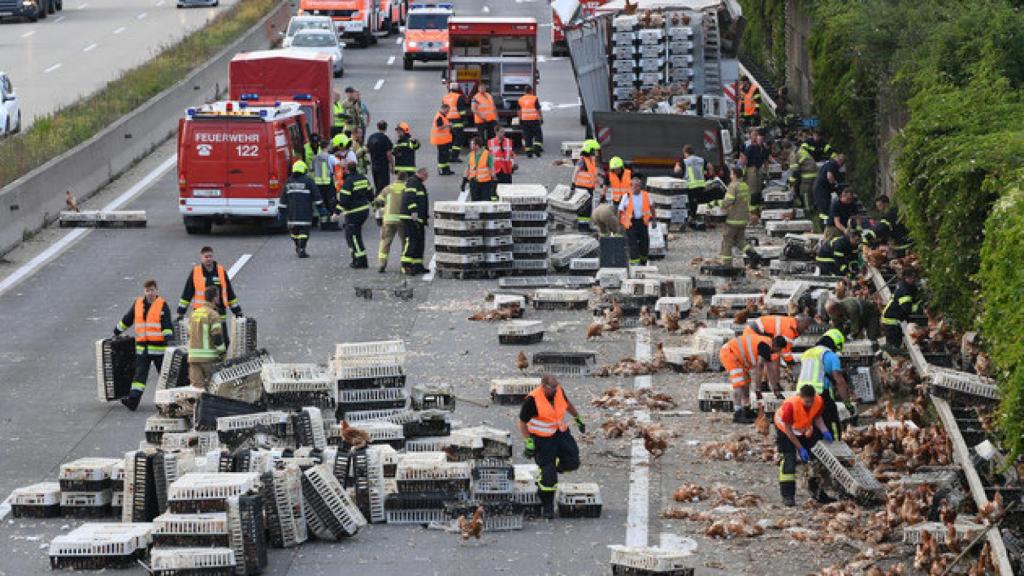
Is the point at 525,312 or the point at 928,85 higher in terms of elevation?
the point at 928,85

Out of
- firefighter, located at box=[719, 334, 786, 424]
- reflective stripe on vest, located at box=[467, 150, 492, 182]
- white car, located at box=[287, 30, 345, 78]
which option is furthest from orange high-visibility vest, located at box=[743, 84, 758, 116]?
firefighter, located at box=[719, 334, 786, 424]

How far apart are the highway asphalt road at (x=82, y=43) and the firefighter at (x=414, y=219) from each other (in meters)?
18.4

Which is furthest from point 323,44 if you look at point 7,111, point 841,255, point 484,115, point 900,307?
point 900,307

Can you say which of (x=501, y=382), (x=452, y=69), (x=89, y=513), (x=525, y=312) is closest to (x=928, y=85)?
(x=525, y=312)

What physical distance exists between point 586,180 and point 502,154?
2.11 m

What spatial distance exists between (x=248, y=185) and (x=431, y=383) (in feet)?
34.3

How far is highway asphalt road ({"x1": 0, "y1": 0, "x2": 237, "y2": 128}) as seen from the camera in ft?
174

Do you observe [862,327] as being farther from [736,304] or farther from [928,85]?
[928,85]

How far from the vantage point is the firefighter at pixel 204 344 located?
22.0 meters

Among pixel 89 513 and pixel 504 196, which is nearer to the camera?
pixel 89 513

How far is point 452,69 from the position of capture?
4531 centimetres

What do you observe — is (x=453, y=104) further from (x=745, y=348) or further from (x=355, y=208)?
(x=745, y=348)

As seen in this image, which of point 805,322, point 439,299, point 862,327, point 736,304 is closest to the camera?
point 805,322

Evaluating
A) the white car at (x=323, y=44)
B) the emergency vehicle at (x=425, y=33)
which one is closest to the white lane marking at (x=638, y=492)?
the white car at (x=323, y=44)
